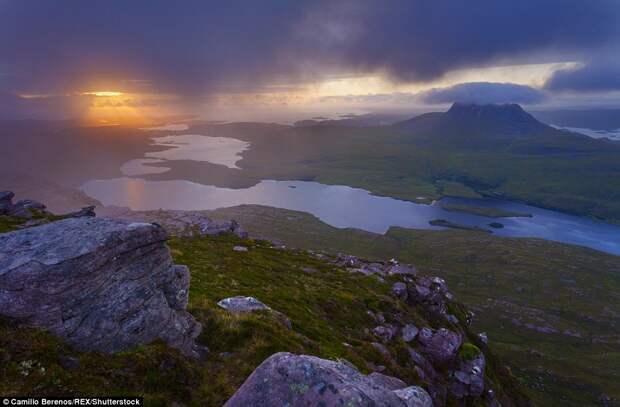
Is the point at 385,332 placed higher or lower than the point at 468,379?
higher

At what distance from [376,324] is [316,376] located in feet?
99.5

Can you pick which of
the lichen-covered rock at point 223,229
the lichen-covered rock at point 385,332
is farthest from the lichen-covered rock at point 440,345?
the lichen-covered rock at point 223,229

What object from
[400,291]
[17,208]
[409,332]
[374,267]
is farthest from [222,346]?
[17,208]

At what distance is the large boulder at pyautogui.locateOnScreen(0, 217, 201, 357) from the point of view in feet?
43.9

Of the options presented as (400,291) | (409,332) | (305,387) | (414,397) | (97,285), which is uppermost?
(97,285)

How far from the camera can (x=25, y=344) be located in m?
11.8

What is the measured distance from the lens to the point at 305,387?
10195 millimetres

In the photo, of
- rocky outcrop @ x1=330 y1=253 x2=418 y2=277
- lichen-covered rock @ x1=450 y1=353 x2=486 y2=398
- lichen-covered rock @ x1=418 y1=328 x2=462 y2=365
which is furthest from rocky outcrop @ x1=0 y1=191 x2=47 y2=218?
→ lichen-covered rock @ x1=450 y1=353 x2=486 y2=398

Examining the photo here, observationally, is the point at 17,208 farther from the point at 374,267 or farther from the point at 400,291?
the point at 400,291

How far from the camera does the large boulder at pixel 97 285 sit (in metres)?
13.4

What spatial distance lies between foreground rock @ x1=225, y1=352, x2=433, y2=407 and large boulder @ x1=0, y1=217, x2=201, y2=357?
24.9ft

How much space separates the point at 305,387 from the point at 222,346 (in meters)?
9.79

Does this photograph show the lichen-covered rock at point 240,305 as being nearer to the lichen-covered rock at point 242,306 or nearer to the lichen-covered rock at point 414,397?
the lichen-covered rock at point 242,306

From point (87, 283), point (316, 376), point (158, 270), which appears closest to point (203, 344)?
point (158, 270)
